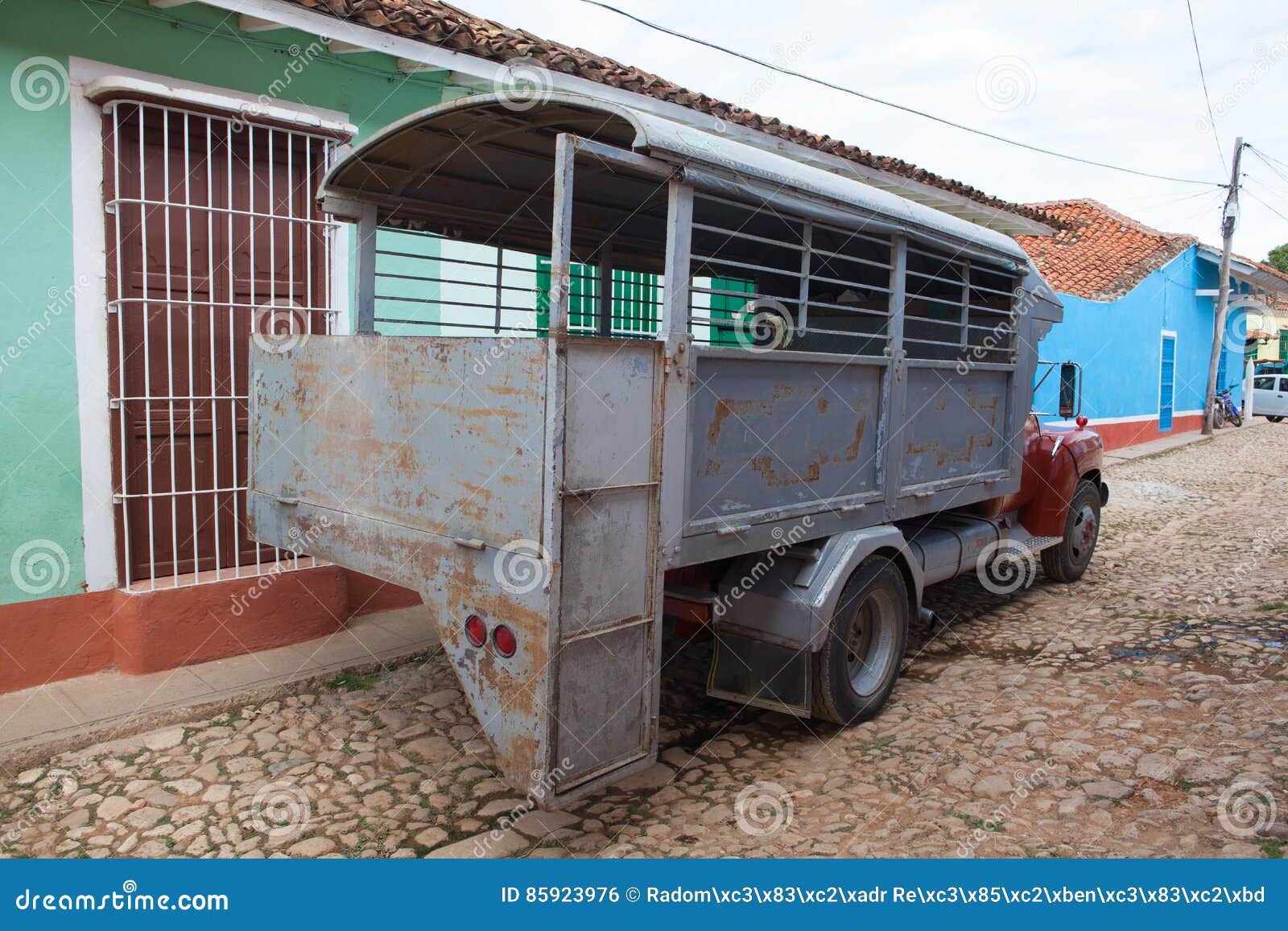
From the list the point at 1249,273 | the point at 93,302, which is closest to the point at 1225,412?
the point at 1249,273

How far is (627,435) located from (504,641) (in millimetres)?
778

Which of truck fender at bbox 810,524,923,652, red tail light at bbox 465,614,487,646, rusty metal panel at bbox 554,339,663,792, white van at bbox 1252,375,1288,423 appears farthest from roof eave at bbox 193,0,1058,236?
white van at bbox 1252,375,1288,423

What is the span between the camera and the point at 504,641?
2.98 meters

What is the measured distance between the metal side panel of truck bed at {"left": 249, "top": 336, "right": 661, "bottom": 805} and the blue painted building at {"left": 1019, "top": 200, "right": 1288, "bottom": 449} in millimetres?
11081

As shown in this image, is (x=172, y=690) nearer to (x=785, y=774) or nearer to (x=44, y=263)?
(x=44, y=263)

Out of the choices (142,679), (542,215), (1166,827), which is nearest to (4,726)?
(142,679)

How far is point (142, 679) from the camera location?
456 cm

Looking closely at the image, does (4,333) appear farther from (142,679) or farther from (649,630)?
(649,630)

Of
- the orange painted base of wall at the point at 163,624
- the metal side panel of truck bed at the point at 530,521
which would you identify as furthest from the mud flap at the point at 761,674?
the orange painted base of wall at the point at 163,624

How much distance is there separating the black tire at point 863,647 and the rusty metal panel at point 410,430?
5.37 feet

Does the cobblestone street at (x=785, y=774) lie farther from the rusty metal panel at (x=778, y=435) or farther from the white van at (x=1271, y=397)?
the white van at (x=1271, y=397)

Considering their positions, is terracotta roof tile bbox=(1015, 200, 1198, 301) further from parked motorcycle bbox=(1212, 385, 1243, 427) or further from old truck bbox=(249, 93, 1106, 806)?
old truck bbox=(249, 93, 1106, 806)

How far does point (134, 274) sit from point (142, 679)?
2.04 metres

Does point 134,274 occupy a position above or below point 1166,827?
above
